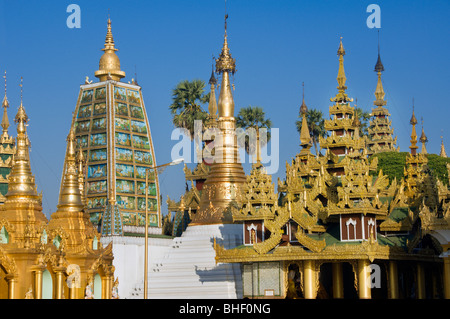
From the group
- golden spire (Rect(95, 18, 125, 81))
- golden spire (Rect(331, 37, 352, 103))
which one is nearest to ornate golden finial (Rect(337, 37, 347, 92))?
golden spire (Rect(331, 37, 352, 103))

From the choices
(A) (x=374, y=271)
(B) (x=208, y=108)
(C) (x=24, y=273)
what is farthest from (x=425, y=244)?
(B) (x=208, y=108)

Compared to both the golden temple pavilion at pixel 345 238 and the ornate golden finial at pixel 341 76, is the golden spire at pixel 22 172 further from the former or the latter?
the ornate golden finial at pixel 341 76

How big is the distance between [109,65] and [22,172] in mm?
24788

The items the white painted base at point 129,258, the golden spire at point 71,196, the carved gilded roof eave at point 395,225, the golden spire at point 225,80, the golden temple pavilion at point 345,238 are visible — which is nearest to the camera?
the golden temple pavilion at point 345,238

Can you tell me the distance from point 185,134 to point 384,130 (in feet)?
85.3

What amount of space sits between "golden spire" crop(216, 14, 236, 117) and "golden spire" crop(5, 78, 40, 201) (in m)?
16.5

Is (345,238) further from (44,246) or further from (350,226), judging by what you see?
(44,246)

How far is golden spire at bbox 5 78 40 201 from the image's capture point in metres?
49.8

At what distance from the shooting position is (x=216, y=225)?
5994 cm

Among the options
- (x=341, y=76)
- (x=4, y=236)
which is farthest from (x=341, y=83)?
(x=4, y=236)

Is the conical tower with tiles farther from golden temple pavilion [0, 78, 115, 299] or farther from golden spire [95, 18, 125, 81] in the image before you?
golden temple pavilion [0, 78, 115, 299]

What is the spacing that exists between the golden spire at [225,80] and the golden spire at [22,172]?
16.5 meters

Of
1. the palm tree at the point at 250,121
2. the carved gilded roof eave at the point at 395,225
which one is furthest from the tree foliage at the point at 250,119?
the carved gilded roof eave at the point at 395,225

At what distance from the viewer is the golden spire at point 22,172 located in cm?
4975
